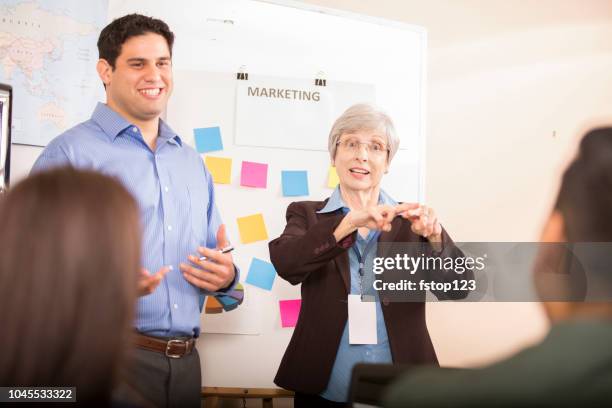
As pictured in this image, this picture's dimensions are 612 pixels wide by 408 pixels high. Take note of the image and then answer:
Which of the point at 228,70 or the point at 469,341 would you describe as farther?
the point at 469,341

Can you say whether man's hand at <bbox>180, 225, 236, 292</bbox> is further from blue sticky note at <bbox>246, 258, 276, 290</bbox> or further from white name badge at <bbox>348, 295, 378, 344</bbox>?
blue sticky note at <bbox>246, 258, 276, 290</bbox>

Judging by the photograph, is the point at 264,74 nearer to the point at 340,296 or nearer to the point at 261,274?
the point at 261,274

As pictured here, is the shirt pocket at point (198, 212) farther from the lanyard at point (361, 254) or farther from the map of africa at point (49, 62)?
the map of africa at point (49, 62)

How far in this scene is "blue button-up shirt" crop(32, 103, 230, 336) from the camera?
1.70 meters

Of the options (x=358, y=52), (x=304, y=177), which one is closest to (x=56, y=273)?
(x=304, y=177)

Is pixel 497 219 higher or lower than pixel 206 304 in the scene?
higher

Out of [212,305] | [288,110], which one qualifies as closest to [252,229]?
[212,305]

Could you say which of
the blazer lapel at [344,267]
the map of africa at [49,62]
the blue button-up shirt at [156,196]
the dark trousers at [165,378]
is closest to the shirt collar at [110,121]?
the blue button-up shirt at [156,196]

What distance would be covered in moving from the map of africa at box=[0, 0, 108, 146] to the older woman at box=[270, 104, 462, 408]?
3.17 feet

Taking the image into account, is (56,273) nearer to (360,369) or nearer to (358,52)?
(360,369)

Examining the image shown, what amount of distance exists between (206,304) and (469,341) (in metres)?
1.45

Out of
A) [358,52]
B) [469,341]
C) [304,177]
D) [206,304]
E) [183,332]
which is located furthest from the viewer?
[469,341]

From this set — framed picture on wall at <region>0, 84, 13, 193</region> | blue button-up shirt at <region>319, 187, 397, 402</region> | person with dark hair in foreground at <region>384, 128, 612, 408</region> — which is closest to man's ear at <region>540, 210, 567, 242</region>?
person with dark hair in foreground at <region>384, 128, 612, 408</region>

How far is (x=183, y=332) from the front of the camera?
68.5 inches
